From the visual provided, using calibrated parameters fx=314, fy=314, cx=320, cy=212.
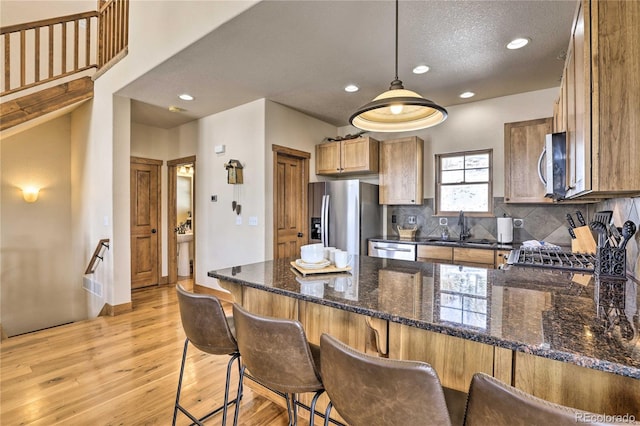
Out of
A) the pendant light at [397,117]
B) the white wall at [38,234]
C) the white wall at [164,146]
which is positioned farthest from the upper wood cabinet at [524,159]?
the white wall at [38,234]

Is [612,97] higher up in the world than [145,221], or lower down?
higher up

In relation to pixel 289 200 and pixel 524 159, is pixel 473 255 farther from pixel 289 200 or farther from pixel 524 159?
pixel 289 200

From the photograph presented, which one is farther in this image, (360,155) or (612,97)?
(360,155)

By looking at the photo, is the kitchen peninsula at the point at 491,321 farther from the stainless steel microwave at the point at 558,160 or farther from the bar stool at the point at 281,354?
the stainless steel microwave at the point at 558,160

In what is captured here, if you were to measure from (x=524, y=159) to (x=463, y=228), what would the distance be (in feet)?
3.46

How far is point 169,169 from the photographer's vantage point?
5457mm

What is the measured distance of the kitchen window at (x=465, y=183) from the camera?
3.98m

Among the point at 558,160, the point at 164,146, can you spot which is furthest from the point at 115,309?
the point at 558,160

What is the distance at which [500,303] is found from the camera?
120 centimetres

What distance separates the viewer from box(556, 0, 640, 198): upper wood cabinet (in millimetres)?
1193

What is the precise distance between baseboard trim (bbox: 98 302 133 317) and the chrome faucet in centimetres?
427

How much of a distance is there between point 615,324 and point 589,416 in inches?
21.2

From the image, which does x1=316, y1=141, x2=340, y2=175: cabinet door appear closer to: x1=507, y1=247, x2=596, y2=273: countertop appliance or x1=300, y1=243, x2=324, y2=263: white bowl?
x1=507, y1=247, x2=596, y2=273: countertop appliance

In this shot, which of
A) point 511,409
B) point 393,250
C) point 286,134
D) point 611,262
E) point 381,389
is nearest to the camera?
point 511,409
